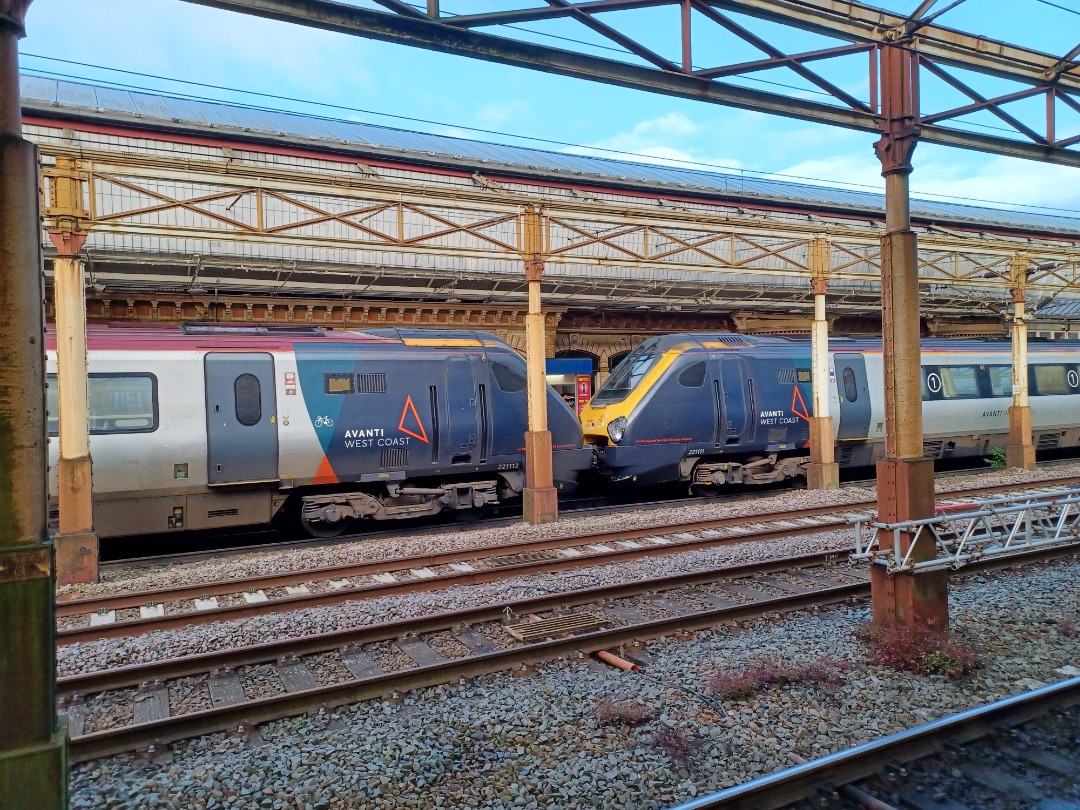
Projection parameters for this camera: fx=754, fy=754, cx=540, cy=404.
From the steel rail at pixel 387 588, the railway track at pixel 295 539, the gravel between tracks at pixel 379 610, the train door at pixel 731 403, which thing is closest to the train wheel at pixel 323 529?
the railway track at pixel 295 539

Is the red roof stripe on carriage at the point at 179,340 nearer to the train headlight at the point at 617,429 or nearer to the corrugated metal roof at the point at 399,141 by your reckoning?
the train headlight at the point at 617,429

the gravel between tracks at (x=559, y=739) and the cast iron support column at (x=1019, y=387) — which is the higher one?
the cast iron support column at (x=1019, y=387)

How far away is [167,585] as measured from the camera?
8.89 meters

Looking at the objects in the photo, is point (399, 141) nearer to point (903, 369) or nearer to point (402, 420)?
point (402, 420)

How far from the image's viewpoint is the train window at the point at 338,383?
1158 centimetres

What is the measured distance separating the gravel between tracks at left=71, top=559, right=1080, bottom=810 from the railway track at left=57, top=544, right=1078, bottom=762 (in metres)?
0.15

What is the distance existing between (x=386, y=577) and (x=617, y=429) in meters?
6.18

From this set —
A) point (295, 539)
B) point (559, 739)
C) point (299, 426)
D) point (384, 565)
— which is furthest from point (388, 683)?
point (295, 539)

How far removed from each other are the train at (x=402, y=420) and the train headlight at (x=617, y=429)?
0.12 feet

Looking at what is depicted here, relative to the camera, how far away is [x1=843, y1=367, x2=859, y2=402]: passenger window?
1633 centimetres

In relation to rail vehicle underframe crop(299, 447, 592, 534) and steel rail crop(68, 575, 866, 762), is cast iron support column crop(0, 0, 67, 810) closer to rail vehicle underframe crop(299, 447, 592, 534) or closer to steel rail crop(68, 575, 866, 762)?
steel rail crop(68, 575, 866, 762)

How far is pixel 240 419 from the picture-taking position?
1095 cm

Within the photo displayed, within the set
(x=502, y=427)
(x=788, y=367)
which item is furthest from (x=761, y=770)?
(x=788, y=367)

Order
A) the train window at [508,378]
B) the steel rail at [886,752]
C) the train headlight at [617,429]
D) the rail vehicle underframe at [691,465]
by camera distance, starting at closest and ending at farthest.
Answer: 1. the steel rail at [886,752]
2. the train window at [508,378]
3. the train headlight at [617,429]
4. the rail vehicle underframe at [691,465]
